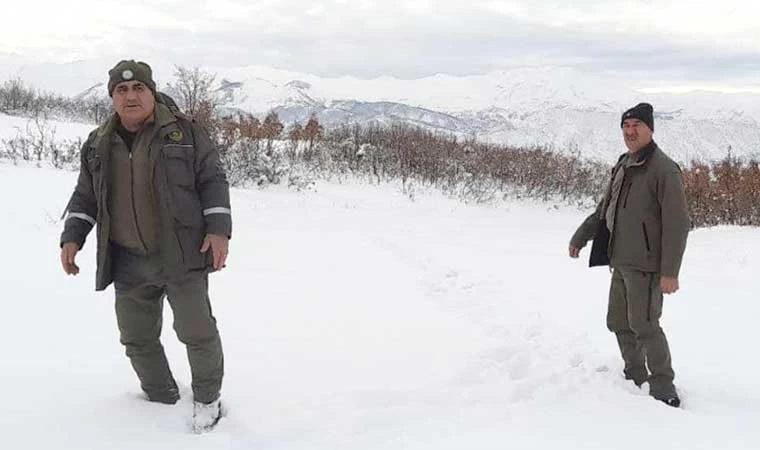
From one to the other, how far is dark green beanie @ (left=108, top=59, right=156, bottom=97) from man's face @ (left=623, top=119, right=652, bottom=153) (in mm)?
2533

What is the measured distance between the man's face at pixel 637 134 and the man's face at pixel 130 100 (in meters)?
2.56

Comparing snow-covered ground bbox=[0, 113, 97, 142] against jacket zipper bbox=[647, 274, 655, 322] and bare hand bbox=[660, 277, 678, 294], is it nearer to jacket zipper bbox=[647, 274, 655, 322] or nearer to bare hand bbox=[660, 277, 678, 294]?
jacket zipper bbox=[647, 274, 655, 322]

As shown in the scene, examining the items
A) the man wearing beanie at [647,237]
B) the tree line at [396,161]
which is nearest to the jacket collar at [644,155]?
the man wearing beanie at [647,237]

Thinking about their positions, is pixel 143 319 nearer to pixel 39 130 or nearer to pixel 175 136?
pixel 175 136

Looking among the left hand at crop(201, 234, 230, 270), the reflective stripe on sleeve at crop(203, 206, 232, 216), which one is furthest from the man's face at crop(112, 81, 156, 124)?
the left hand at crop(201, 234, 230, 270)

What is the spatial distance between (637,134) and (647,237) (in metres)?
0.58

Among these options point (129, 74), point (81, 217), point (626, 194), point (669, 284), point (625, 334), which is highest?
point (129, 74)

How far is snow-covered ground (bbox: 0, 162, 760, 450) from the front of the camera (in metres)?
2.98

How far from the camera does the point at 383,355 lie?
4.27m

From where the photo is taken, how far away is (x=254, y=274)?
6.32m

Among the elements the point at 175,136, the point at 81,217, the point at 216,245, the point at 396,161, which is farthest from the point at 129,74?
the point at 396,161

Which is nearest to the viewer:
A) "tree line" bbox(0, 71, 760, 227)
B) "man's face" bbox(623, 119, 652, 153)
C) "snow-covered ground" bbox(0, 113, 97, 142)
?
"man's face" bbox(623, 119, 652, 153)

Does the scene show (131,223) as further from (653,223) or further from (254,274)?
(254,274)

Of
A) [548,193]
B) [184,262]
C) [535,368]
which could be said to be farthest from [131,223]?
[548,193]
